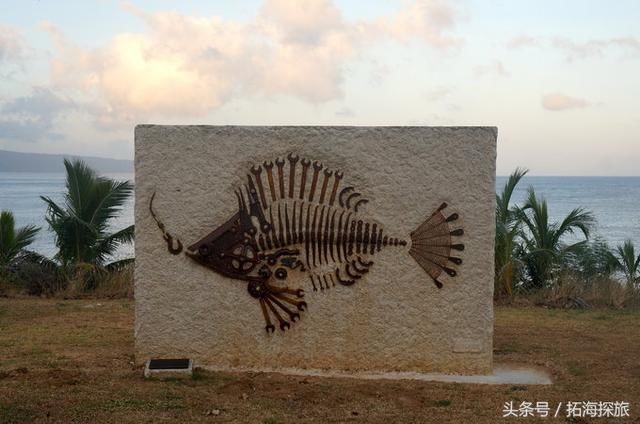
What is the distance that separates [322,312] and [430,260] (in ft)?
3.79

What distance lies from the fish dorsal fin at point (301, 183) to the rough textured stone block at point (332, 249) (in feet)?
0.04

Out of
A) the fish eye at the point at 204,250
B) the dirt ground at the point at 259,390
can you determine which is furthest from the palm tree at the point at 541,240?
the fish eye at the point at 204,250

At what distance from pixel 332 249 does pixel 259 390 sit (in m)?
1.51

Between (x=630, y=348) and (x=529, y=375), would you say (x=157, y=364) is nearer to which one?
(x=529, y=375)

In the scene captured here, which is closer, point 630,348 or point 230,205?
point 230,205

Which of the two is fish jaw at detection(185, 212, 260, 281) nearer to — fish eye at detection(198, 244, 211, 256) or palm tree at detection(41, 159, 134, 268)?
fish eye at detection(198, 244, 211, 256)

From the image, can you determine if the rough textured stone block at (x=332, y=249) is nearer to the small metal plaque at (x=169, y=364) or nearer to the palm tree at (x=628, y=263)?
the small metal plaque at (x=169, y=364)

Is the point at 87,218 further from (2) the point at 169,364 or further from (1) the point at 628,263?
(1) the point at 628,263

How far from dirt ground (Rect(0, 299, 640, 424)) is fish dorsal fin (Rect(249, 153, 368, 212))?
170 centimetres

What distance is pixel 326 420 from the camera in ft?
20.1

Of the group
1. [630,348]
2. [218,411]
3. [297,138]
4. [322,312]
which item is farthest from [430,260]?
[630,348]

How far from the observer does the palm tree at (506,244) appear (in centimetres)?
1223

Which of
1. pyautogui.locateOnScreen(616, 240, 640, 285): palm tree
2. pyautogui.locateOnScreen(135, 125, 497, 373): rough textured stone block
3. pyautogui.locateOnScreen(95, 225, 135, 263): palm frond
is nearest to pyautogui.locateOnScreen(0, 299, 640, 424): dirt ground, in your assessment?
pyautogui.locateOnScreen(135, 125, 497, 373): rough textured stone block

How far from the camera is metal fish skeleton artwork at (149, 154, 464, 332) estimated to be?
7438mm
